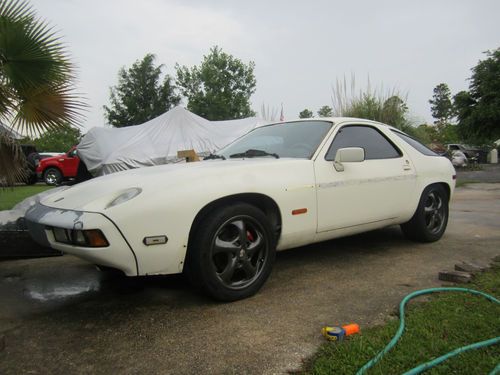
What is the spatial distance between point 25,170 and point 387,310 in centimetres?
391

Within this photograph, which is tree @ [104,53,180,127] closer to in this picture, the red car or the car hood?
the red car

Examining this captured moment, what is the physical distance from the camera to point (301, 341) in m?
2.29

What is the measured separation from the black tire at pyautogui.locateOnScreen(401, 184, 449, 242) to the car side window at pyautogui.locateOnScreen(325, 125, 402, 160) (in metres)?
0.60

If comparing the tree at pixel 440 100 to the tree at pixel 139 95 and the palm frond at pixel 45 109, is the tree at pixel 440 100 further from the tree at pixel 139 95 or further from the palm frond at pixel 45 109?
the palm frond at pixel 45 109

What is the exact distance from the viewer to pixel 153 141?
39.2ft

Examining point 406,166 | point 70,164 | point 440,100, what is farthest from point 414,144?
point 440,100

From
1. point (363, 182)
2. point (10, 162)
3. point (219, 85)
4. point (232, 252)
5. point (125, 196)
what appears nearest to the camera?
point (125, 196)

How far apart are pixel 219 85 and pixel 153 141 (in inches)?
1081

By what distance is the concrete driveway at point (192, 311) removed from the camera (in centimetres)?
215

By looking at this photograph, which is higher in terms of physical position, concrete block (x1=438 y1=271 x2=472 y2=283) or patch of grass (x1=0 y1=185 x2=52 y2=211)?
patch of grass (x1=0 y1=185 x2=52 y2=211)

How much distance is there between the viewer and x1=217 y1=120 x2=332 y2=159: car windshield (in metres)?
3.60

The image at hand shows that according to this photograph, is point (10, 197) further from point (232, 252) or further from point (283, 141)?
point (232, 252)

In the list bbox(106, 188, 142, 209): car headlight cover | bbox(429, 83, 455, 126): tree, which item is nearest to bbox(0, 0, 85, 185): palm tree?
bbox(106, 188, 142, 209): car headlight cover

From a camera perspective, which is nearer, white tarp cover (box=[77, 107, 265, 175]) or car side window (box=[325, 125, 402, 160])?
car side window (box=[325, 125, 402, 160])
